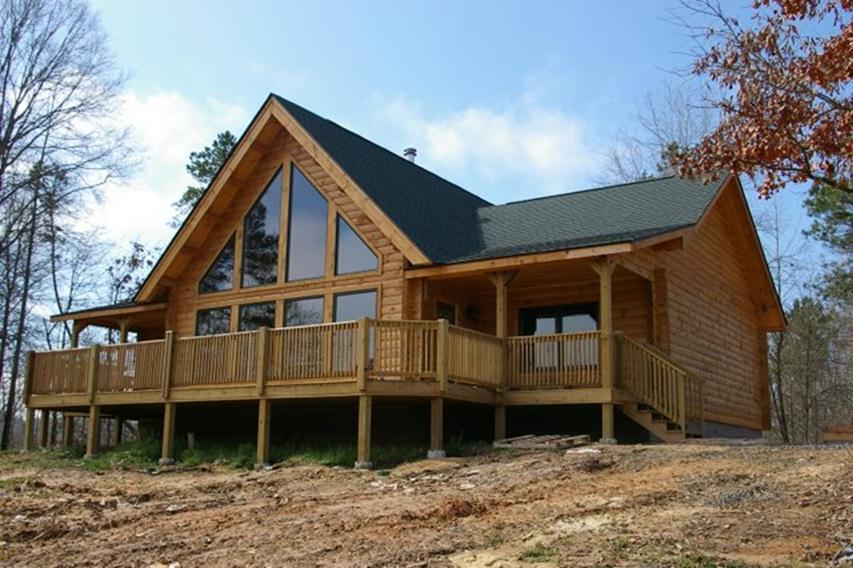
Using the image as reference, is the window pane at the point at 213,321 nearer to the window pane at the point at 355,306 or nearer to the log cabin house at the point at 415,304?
the log cabin house at the point at 415,304

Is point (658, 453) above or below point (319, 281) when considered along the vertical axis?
below

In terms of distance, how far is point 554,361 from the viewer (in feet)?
54.6

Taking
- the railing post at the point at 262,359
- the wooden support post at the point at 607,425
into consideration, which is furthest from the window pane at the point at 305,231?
the wooden support post at the point at 607,425

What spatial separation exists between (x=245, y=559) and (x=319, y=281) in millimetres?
10719

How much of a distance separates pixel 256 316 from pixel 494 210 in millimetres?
6791

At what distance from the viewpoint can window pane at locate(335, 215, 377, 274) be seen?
61.5ft

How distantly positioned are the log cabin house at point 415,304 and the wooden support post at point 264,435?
0.03m

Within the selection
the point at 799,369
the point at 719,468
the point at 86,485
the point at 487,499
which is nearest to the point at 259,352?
the point at 86,485

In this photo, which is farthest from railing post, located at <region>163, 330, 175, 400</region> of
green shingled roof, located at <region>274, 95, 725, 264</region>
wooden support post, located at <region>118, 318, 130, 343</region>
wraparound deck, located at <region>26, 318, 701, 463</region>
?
wooden support post, located at <region>118, 318, 130, 343</region>

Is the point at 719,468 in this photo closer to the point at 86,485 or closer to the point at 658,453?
the point at 658,453

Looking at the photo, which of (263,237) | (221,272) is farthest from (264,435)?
(221,272)

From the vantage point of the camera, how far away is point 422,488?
477 inches

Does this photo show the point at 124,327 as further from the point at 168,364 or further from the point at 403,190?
the point at 403,190

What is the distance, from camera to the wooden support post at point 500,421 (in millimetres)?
16688
